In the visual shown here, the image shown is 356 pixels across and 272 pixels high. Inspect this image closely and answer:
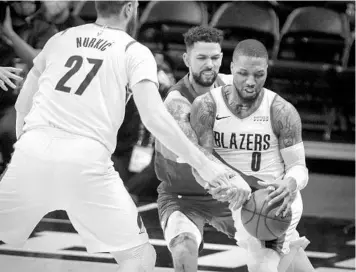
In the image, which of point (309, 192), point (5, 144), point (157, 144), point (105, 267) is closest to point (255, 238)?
point (157, 144)

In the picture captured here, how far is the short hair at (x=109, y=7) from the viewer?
423 centimetres

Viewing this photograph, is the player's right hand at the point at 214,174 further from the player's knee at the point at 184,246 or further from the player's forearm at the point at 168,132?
the player's knee at the point at 184,246

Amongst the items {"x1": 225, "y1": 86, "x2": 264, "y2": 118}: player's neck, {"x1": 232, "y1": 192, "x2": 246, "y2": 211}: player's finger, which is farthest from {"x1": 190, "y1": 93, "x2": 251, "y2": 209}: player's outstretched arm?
{"x1": 232, "y1": 192, "x2": 246, "y2": 211}: player's finger

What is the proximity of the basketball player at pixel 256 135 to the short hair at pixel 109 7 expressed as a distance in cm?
74

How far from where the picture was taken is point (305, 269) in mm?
4727

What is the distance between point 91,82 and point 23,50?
4019 millimetres

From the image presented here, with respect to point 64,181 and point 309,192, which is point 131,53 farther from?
point 309,192

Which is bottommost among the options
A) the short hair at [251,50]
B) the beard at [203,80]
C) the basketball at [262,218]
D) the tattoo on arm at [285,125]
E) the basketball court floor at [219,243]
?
the basketball court floor at [219,243]

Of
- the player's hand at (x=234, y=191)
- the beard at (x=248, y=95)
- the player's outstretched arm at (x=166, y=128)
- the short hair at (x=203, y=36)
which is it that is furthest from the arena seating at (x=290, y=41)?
the player's outstretched arm at (x=166, y=128)

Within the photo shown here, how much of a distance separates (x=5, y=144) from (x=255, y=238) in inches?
152

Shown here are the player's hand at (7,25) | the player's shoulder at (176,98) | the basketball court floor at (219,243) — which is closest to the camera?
the player's shoulder at (176,98)

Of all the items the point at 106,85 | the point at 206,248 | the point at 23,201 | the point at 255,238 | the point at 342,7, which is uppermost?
the point at 342,7

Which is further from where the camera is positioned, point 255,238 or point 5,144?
point 5,144

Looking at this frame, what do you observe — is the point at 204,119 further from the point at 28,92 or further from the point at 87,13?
the point at 87,13
